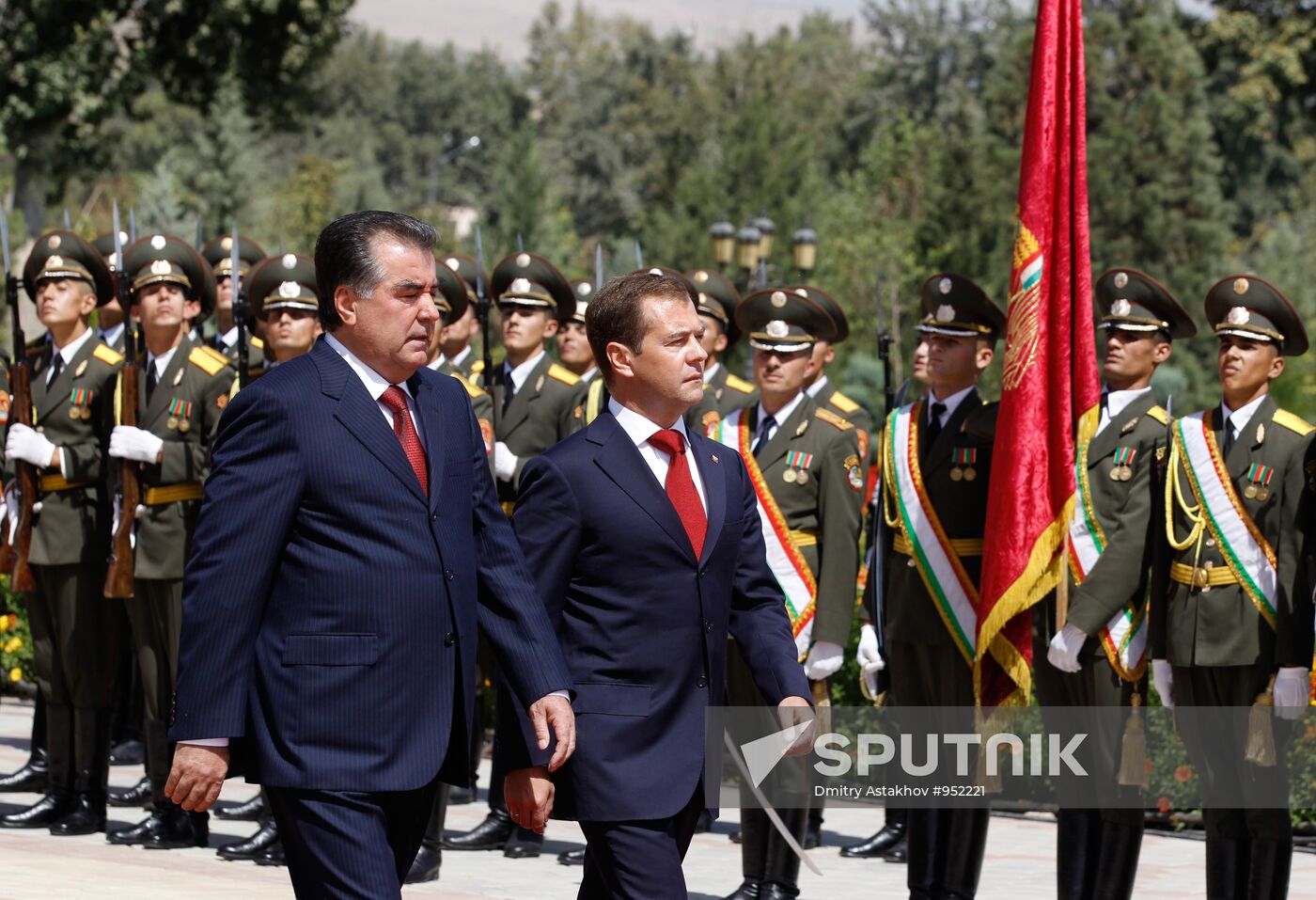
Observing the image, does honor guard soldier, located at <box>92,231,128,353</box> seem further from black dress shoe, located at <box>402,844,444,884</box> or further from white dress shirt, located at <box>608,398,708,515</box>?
white dress shirt, located at <box>608,398,708,515</box>

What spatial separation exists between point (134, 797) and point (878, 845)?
339cm

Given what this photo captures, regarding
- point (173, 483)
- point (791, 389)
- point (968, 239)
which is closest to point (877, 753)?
point (791, 389)

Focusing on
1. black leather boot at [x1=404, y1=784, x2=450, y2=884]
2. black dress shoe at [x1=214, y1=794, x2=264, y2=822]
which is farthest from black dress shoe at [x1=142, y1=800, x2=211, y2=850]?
black leather boot at [x1=404, y1=784, x2=450, y2=884]

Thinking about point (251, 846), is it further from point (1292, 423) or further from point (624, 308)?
point (1292, 423)

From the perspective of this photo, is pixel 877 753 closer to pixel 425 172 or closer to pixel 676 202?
pixel 676 202

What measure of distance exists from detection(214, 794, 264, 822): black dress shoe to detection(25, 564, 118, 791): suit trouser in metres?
0.69

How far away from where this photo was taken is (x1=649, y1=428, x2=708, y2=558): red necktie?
4.77m

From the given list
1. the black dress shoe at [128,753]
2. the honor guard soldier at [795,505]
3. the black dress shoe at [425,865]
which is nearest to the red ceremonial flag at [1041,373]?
the honor guard soldier at [795,505]

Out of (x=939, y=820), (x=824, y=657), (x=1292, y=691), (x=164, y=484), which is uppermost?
(x=164, y=484)

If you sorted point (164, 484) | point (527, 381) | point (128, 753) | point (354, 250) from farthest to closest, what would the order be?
point (128, 753) → point (527, 381) → point (164, 484) → point (354, 250)

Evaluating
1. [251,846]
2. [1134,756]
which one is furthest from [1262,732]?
[251,846]

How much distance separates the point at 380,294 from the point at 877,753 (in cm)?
595

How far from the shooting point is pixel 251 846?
778 centimetres

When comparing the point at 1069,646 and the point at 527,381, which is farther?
the point at 527,381
